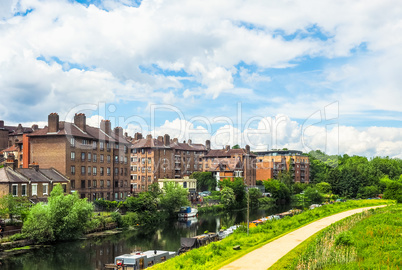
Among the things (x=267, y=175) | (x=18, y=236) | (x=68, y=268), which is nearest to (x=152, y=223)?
(x=18, y=236)

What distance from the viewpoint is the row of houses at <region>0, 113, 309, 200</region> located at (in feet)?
204

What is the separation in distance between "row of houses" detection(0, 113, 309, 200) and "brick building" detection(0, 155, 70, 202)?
15.2 inches

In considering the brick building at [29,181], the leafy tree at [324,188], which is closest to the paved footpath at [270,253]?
the brick building at [29,181]

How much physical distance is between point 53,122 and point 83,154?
717 cm

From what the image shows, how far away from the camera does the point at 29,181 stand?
53594 millimetres

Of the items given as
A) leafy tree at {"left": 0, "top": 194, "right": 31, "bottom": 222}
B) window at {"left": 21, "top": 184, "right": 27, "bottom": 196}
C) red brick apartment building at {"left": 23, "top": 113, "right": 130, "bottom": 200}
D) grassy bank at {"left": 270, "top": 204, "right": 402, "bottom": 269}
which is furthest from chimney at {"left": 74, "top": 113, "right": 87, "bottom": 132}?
grassy bank at {"left": 270, "top": 204, "right": 402, "bottom": 269}

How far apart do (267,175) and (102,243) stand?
88.1m

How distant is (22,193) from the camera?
52.6 meters

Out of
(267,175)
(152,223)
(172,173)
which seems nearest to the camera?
(152,223)

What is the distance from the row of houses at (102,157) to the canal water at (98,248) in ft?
47.1

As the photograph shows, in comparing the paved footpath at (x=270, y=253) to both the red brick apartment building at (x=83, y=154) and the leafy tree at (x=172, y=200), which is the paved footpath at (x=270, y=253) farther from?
the red brick apartment building at (x=83, y=154)

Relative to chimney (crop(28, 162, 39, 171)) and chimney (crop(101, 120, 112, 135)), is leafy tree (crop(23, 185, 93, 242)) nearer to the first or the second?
chimney (crop(28, 162, 39, 171))

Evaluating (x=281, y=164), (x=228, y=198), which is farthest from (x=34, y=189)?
(x=281, y=164)

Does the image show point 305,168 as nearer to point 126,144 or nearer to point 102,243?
point 126,144
